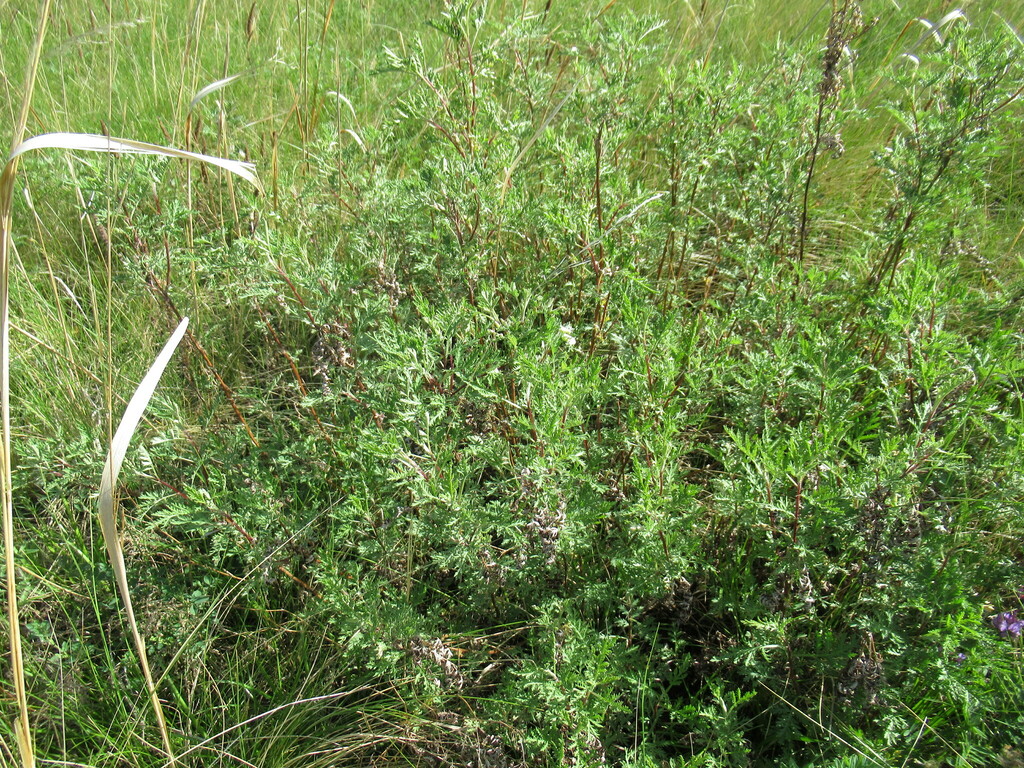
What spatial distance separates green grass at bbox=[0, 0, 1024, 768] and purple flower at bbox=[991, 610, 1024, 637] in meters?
0.05

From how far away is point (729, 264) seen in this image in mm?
2461

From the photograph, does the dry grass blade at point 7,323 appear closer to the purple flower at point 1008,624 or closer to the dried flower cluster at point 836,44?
the dried flower cluster at point 836,44

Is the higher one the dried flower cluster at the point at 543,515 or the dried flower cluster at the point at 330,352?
the dried flower cluster at the point at 330,352

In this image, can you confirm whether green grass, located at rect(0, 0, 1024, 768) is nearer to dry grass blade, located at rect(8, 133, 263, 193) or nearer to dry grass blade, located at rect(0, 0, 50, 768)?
dry grass blade, located at rect(0, 0, 50, 768)

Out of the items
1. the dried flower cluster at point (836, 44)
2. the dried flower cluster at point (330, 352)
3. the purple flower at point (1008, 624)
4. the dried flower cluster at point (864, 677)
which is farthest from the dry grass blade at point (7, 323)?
the purple flower at point (1008, 624)

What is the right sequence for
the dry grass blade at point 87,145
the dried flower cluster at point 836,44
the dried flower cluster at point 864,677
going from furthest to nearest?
the dried flower cluster at point 836,44 → the dried flower cluster at point 864,677 → the dry grass blade at point 87,145

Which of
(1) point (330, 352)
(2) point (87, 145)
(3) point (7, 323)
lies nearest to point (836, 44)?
(1) point (330, 352)

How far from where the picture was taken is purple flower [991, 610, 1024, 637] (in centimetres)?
163

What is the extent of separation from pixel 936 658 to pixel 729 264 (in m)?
1.37

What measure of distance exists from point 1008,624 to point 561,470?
1078 mm

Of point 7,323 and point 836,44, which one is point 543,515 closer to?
point 7,323

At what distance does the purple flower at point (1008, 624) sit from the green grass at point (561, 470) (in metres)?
0.05

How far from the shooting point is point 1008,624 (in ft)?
5.38

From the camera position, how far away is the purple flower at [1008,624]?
1626mm
